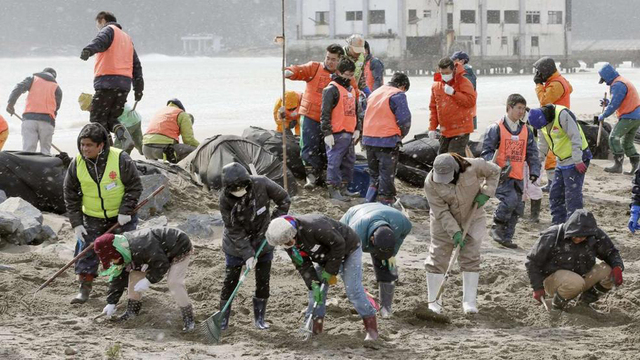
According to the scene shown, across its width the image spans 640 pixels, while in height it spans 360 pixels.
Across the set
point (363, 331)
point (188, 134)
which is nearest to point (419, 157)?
point (188, 134)

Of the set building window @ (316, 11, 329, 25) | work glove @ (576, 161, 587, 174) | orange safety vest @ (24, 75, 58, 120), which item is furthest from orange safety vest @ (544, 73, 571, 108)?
building window @ (316, 11, 329, 25)

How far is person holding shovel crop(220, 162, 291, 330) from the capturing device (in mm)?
6691

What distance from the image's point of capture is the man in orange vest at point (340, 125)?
435 inches

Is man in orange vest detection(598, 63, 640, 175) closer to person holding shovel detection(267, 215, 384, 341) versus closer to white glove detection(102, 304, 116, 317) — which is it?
person holding shovel detection(267, 215, 384, 341)

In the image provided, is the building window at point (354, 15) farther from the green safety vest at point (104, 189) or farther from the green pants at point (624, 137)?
the green safety vest at point (104, 189)

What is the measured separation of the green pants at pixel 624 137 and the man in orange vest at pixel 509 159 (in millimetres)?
4636

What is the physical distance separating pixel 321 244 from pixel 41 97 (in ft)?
26.1

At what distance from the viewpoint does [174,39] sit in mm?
141250

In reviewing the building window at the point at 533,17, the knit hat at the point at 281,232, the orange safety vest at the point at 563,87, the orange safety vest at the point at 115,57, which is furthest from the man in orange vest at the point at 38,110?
the building window at the point at 533,17

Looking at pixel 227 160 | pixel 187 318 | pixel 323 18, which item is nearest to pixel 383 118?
pixel 227 160

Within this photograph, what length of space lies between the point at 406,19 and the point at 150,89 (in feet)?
62.9

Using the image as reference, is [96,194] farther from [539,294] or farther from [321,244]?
[539,294]

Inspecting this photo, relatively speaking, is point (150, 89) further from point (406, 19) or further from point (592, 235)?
point (592, 235)

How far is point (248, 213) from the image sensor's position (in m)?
6.84
